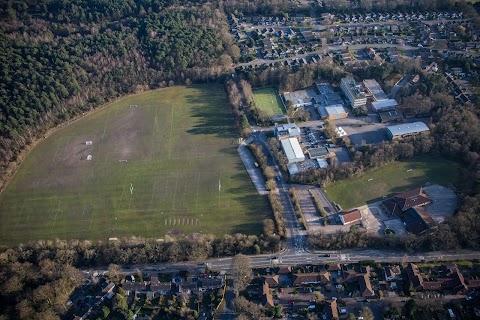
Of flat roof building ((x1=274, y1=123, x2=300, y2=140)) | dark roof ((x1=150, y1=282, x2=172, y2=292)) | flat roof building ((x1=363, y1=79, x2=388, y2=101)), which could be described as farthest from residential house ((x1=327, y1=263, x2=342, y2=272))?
flat roof building ((x1=363, y1=79, x2=388, y2=101))

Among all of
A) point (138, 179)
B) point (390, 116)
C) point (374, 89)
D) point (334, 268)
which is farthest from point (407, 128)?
point (138, 179)

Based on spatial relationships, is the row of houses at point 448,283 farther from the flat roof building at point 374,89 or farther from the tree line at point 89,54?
the tree line at point 89,54

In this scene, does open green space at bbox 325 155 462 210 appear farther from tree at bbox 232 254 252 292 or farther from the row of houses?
tree at bbox 232 254 252 292

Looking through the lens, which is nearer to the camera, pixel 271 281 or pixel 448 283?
pixel 448 283

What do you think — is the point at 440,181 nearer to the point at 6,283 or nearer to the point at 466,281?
the point at 466,281

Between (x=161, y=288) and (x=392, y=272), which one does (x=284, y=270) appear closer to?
(x=392, y=272)

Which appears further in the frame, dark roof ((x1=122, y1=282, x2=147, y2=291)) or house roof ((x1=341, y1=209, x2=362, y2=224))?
house roof ((x1=341, y1=209, x2=362, y2=224))

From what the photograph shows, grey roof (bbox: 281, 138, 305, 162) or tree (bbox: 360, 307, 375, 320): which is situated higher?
grey roof (bbox: 281, 138, 305, 162)
